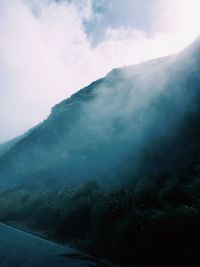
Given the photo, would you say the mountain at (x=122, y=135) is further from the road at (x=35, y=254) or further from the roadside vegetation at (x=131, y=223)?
the road at (x=35, y=254)

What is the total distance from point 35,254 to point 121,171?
20.0 meters

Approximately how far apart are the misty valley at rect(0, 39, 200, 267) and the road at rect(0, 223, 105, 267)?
693mm

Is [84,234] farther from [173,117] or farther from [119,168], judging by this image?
[173,117]

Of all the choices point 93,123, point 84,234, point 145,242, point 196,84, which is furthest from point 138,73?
→ point 145,242

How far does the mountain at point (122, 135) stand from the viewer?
2806cm

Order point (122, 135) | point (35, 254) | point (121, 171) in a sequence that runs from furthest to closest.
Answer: point (122, 135)
point (121, 171)
point (35, 254)

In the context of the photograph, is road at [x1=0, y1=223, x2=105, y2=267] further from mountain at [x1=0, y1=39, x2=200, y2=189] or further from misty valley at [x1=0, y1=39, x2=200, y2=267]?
mountain at [x1=0, y1=39, x2=200, y2=189]

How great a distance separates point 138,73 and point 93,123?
1283 centimetres

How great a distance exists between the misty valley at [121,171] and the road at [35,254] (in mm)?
693

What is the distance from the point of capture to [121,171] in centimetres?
2873

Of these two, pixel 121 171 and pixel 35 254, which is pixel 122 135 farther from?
pixel 35 254

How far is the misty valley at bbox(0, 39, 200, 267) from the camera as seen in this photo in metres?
8.73

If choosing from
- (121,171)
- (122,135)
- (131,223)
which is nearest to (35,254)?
(131,223)

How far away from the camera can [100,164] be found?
3244 centimetres
